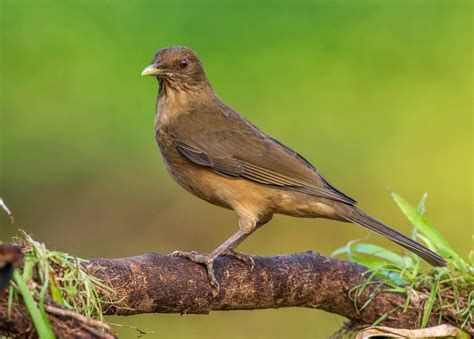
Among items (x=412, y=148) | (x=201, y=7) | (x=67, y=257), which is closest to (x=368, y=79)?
(x=412, y=148)

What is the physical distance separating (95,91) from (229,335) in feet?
12.5

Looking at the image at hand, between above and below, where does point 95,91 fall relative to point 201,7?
below

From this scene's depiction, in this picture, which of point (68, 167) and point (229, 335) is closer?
point (229, 335)

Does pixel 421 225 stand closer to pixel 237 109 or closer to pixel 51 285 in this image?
pixel 51 285

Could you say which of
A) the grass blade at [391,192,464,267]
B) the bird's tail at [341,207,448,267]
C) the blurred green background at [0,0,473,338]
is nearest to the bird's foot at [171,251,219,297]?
the bird's tail at [341,207,448,267]

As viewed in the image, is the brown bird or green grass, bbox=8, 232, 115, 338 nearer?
green grass, bbox=8, 232, 115, 338

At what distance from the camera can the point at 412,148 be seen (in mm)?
10492

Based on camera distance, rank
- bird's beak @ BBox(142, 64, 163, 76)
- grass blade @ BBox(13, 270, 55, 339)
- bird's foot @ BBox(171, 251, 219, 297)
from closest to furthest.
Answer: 1. grass blade @ BBox(13, 270, 55, 339)
2. bird's foot @ BBox(171, 251, 219, 297)
3. bird's beak @ BBox(142, 64, 163, 76)

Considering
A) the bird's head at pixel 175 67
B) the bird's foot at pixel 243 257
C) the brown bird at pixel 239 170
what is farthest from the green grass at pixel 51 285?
the bird's head at pixel 175 67

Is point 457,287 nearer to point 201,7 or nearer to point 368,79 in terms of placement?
point 368,79

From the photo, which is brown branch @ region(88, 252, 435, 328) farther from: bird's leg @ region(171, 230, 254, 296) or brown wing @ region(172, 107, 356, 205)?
brown wing @ region(172, 107, 356, 205)

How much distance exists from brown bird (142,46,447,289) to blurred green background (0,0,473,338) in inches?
83.8

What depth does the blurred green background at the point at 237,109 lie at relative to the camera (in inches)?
356

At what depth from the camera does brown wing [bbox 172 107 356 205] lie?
610 cm
